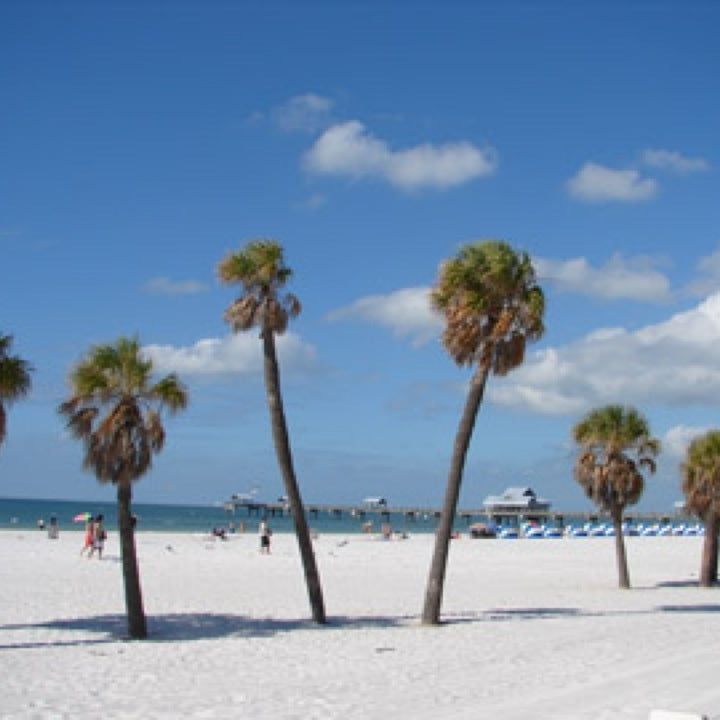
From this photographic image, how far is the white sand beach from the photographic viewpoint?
36.0ft

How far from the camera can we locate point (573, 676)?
42.4 feet

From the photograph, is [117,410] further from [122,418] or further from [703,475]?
[703,475]

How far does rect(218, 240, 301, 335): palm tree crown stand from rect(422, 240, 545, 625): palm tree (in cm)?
327

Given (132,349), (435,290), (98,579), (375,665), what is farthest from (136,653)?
(98,579)

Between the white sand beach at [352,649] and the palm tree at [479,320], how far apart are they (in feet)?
9.77

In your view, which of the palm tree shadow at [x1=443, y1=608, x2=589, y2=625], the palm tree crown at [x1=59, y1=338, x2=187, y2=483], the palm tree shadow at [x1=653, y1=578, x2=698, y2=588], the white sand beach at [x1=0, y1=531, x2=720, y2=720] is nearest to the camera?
the white sand beach at [x1=0, y1=531, x2=720, y2=720]

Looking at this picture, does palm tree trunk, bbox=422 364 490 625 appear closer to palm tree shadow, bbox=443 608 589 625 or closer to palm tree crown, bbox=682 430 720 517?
palm tree shadow, bbox=443 608 589 625

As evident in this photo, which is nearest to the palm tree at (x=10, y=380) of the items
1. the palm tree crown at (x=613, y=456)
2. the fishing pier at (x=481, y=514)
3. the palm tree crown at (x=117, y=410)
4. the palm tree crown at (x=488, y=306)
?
the palm tree crown at (x=117, y=410)

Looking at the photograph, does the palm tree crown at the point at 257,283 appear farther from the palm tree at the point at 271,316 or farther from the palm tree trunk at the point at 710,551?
the palm tree trunk at the point at 710,551

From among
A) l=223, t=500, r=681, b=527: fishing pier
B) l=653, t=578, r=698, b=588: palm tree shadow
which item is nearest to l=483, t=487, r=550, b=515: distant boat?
l=223, t=500, r=681, b=527: fishing pier

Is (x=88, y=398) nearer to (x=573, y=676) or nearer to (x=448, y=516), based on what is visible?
(x=448, y=516)

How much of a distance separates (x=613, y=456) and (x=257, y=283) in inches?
591

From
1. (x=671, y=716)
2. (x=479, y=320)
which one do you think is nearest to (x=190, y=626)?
(x=479, y=320)

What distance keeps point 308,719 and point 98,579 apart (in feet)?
68.4
